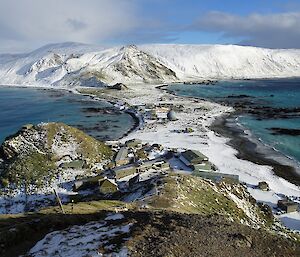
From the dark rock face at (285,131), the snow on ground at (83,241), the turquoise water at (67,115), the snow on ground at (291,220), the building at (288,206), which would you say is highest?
the snow on ground at (83,241)

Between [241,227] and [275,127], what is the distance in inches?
2258

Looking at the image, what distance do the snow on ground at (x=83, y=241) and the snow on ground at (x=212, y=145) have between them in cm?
2353

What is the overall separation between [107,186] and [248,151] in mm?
26435

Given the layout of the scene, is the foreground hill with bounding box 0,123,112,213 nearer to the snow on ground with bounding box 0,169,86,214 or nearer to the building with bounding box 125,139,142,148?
the snow on ground with bounding box 0,169,86,214

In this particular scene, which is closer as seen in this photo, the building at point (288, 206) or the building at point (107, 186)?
the building at point (288, 206)

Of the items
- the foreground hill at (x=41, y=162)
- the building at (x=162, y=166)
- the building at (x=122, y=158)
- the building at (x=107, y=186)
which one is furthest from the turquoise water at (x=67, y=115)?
the building at (x=107, y=186)

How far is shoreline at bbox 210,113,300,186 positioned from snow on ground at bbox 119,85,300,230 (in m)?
1.13

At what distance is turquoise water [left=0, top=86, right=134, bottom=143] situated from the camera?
7492cm

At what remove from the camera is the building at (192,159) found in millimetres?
45000

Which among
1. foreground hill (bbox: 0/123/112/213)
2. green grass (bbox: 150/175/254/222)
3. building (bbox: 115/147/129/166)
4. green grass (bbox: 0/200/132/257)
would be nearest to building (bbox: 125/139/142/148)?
building (bbox: 115/147/129/166)

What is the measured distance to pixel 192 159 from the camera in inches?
1797

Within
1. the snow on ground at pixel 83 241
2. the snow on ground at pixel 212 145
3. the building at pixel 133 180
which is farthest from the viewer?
the snow on ground at pixel 212 145

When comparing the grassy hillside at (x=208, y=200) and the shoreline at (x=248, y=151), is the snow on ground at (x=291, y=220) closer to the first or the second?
the grassy hillside at (x=208, y=200)

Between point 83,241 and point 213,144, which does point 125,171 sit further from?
point 83,241
